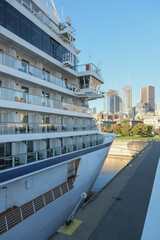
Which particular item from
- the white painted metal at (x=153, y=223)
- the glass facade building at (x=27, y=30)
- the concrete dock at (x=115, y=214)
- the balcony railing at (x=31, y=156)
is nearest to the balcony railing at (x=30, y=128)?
the balcony railing at (x=31, y=156)

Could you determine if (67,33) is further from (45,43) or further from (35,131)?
(35,131)

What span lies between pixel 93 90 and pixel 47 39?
6332mm

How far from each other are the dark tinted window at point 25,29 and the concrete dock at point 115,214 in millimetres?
11534

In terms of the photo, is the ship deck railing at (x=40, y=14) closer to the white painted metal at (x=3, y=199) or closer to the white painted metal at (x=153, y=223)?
the white painted metal at (x=3, y=199)

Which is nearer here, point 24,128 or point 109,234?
point 109,234

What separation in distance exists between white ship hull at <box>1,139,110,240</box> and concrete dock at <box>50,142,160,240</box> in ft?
5.58

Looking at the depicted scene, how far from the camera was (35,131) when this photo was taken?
34.8 ft

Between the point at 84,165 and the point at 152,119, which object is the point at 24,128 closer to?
the point at 84,165

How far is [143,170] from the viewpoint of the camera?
63.1ft

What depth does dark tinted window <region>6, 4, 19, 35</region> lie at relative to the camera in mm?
9734

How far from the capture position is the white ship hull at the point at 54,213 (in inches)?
323

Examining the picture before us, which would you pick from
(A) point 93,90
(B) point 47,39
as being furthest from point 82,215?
(B) point 47,39

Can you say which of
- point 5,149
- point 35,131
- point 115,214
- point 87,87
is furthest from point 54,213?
point 87,87

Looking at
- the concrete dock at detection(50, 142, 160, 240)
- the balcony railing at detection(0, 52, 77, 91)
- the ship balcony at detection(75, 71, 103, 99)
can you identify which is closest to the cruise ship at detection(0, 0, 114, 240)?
the balcony railing at detection(0, 52, 77, 91)
